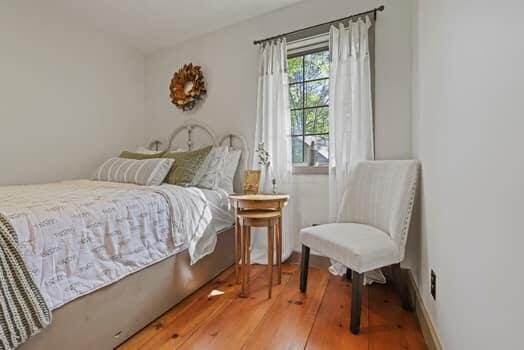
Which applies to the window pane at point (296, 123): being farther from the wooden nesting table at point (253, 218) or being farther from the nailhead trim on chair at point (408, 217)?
the nailhead trim on chair at point (408, 217)

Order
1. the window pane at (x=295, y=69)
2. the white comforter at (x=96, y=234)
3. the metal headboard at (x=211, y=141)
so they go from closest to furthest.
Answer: the white comforter at (x=96, y=234) < the window pane at (x=295, y=69) < the metal headboard at (x=211, y=141)

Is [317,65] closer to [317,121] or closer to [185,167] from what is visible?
[317,121]

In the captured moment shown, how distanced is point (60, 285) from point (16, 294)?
0.52 ft

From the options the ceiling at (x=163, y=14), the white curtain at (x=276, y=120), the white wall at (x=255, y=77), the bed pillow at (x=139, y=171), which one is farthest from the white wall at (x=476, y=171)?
the bed pillow at (x=139, y=171)

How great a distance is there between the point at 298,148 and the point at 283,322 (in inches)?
57.9

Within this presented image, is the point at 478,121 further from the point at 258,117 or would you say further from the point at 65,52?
the point at 65,52

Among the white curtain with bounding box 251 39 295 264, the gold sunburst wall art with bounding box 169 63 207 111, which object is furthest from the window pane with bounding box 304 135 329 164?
the gold sunburst wall art with bounding box 169 63 207 111

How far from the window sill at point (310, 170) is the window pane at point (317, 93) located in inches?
22.5

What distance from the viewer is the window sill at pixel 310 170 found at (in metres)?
2.27

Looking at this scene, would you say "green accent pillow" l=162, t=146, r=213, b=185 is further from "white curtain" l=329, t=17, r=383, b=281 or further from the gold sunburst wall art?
"white curtain" l=329, t=17, r=383, b=281

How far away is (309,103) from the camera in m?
2.39

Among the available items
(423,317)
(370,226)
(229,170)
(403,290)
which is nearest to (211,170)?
(229,170)

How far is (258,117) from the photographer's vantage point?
2457 mm

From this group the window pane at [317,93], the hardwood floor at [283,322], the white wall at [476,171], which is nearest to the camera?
the white wall at [476,171]
